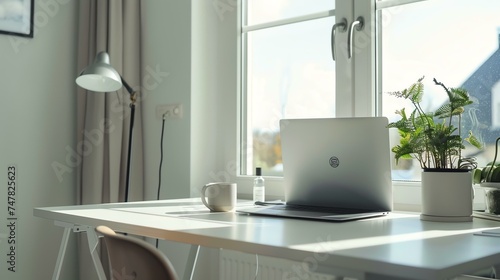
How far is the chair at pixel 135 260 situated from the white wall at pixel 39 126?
1.62 meters

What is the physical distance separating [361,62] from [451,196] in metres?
0.82

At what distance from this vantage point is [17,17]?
2697mm

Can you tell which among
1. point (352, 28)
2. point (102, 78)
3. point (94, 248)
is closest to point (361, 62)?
point (352, 28)

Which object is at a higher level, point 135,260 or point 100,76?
point 100,76

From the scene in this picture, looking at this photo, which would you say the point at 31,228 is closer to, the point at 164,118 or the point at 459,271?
the point at 164,118

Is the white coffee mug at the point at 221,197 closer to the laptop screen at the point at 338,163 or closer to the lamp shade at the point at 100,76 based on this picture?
the laptop screen at the point at 338,163

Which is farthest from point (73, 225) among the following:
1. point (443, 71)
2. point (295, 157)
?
point (443, 71)

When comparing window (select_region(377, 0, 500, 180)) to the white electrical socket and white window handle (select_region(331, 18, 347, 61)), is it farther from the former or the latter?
the white electrical socket

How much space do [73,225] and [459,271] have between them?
1206mm

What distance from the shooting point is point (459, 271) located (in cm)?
94

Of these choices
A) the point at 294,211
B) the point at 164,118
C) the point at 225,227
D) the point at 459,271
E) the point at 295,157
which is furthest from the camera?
the point at 164,118

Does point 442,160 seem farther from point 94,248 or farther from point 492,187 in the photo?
point 94,248

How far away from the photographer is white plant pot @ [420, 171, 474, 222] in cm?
153

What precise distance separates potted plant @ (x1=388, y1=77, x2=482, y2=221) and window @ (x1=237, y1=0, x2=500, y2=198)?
1.30 ft
